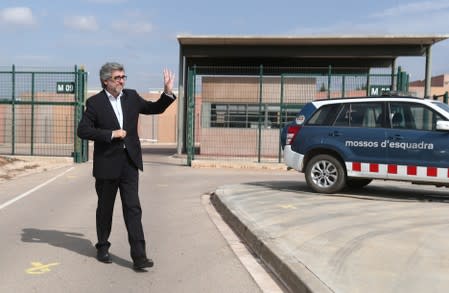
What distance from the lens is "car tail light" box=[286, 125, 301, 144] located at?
11.0 m

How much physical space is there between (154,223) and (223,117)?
1569 cm

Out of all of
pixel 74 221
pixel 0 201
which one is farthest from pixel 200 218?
pixel 0 201

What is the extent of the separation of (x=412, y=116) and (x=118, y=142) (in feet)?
20.7

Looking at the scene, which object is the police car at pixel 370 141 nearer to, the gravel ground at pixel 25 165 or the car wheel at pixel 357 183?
the car wheel at pixel 357 183

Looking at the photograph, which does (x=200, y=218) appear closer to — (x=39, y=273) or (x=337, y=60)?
(x=39, y=273)

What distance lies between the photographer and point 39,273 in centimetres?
545

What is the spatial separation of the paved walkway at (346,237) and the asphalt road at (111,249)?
1.36 ft

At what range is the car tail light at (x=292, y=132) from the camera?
36.0 ft

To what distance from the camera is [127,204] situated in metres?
5.53

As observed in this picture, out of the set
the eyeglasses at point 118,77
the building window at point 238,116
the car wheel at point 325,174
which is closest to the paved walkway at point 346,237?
the car wheel at point 325,174

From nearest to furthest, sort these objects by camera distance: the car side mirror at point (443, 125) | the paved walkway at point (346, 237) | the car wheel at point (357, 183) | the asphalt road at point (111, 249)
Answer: the paved walkway at point (346, 237), the asphalt road at point (111, 249), the car side mirror at point (443, 125), the car wheel at point (357, 183)

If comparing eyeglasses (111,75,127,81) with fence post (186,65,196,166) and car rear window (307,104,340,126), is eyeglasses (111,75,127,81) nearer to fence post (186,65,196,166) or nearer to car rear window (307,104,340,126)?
car rear window (307,104,340,126)

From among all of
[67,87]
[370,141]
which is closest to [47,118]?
[67,87]

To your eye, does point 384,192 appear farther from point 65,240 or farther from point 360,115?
point 65,240
